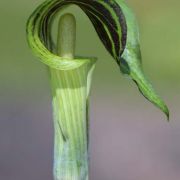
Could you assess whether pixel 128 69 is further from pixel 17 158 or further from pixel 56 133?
pixel 17 158

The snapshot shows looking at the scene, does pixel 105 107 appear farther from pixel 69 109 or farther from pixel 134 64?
pixel 134 64

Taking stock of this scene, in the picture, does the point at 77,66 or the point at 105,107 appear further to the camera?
the point at 105,107

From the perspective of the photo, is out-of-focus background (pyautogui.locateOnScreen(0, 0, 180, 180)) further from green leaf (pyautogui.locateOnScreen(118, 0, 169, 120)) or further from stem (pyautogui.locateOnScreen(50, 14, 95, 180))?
green leaf (pyautogui.locateOnScreen(118, 0, 169, 120))

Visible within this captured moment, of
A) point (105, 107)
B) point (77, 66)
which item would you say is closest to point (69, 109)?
point (77, 66)

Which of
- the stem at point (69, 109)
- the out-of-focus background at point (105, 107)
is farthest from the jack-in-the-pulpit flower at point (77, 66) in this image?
the out-of-focus background at point (105, 107)

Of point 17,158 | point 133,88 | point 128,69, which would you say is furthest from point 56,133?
point 133,88

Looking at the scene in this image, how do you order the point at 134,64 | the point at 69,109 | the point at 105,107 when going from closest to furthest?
the point at 134,64 → the point at 69,109 → the point at 105,107

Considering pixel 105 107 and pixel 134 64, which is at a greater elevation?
pixel 134 64
